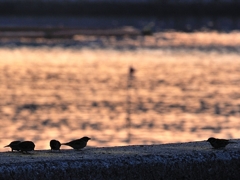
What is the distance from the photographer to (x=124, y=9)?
14125 centimetres

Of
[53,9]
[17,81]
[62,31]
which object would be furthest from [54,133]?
[53,9]

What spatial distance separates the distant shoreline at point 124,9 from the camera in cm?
13812

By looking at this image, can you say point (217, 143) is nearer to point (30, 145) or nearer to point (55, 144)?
point (55, 144)

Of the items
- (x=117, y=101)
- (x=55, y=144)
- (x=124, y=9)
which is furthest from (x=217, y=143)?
(x=124, y=9)

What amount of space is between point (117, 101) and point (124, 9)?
114 meters

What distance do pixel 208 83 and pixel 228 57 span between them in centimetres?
2120

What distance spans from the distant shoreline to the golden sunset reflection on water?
88.0 meters

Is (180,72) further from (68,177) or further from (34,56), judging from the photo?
(68,177)

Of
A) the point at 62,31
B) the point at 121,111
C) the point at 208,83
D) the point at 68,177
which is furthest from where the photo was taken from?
the point at 62,31

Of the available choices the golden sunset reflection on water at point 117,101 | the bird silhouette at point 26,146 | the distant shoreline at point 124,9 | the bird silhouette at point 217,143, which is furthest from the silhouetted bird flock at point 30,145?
the distant shoreline at point 124,9

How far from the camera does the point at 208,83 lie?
117 feet

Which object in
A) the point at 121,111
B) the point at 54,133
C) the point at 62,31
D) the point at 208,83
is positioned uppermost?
the point at 62,31

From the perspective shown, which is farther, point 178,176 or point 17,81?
point 17,81

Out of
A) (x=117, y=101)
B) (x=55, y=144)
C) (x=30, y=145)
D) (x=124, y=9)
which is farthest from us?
(x=124, y=9)
